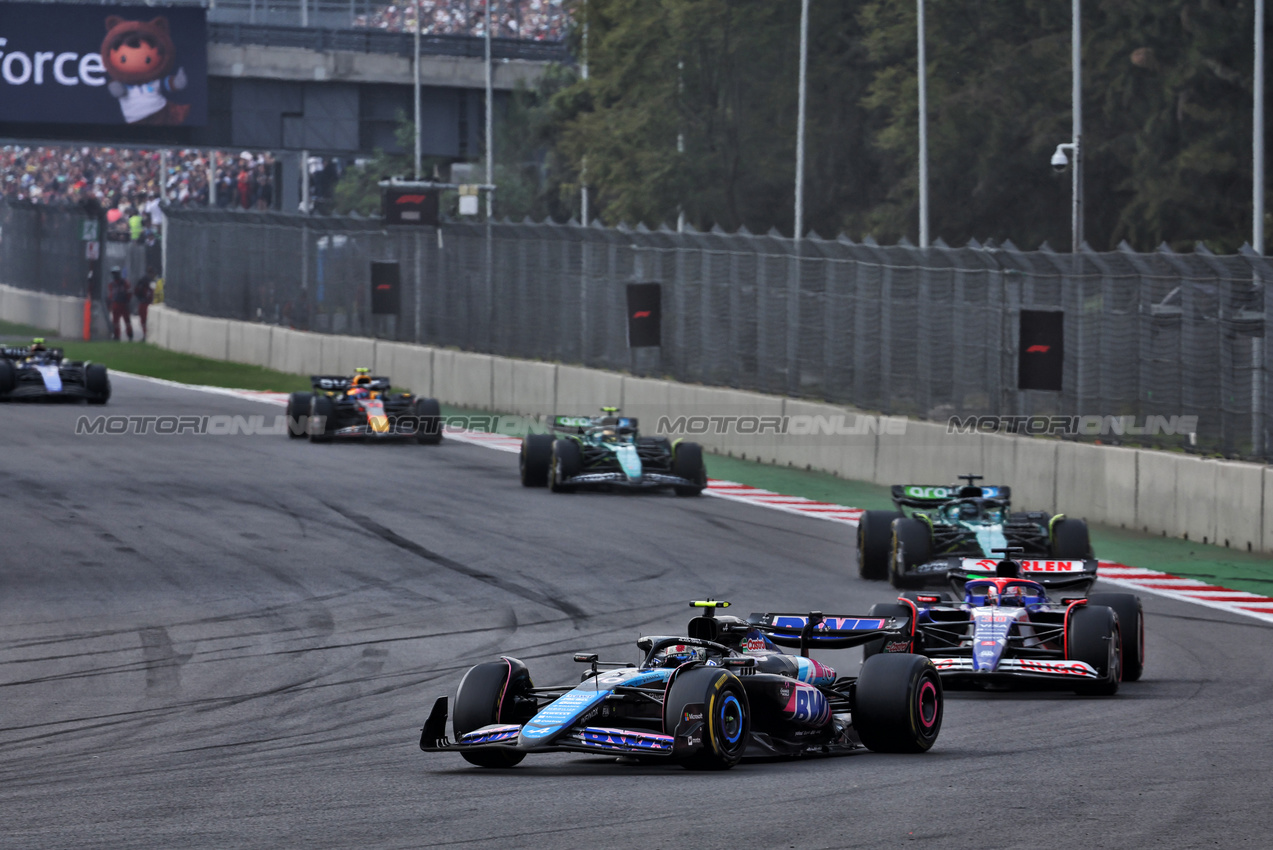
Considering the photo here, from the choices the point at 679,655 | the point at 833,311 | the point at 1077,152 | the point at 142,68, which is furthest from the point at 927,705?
the point at 142,68

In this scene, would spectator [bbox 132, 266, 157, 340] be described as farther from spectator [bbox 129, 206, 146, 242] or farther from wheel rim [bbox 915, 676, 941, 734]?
wheel rim [bbox 915, 676, 941, 734]

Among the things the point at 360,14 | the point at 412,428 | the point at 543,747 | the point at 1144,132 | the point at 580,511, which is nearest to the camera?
the point at 543,747

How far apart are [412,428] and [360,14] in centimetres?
7173

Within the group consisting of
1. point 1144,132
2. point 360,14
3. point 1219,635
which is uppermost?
point 360,14

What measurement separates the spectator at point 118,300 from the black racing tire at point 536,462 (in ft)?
102

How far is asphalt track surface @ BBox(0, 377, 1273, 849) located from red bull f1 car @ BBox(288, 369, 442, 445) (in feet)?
9.00

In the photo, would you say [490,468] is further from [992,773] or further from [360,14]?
[360,14]

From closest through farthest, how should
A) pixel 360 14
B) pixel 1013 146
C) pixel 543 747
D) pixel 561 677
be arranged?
pixel 543 747 < pixel 561 677 < pixel 1013 146 < pixel 360 14

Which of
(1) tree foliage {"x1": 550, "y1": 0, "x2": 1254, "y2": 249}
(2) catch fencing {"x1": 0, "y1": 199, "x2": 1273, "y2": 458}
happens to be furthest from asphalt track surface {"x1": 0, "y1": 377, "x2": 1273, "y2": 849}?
(1) tree foliage {"x1": 550, "y1": 0, "x2": 1254, "y2": 249}

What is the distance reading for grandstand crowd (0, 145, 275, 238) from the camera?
76.8 metres

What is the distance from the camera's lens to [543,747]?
29.4 ft

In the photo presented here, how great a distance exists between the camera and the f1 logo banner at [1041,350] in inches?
835

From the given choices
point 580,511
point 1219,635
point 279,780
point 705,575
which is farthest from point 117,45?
point 279,780

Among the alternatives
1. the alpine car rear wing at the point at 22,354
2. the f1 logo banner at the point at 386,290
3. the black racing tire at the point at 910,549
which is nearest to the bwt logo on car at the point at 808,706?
the black racing tire at the point at 910,549
